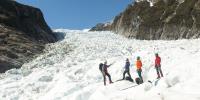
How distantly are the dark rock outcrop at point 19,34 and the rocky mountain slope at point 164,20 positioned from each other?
1424 centimetres

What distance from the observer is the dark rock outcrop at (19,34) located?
48469mm

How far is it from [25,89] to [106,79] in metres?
6.12

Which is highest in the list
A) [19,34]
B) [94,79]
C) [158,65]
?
[19,34]


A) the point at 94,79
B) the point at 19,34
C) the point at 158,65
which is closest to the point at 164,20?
the point at 19,34

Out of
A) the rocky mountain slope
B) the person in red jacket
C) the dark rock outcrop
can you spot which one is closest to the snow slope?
the person in red jacket

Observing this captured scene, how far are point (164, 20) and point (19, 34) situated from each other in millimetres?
19574

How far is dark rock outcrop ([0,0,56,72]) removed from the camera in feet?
159

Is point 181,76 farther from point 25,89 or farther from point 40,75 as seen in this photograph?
point 40,75

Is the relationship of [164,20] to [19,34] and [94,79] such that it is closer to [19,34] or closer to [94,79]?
[19,34]

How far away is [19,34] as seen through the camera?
2451 inches

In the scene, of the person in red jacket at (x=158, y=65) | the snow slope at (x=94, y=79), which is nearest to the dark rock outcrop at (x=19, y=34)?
the snow slope at (x=94, y=79)

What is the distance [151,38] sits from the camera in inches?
2559

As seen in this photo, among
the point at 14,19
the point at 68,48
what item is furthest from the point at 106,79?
the point at 14,19

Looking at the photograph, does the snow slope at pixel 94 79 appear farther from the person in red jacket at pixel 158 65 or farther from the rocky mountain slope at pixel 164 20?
the rocky mountain slope at pixel 164 20
